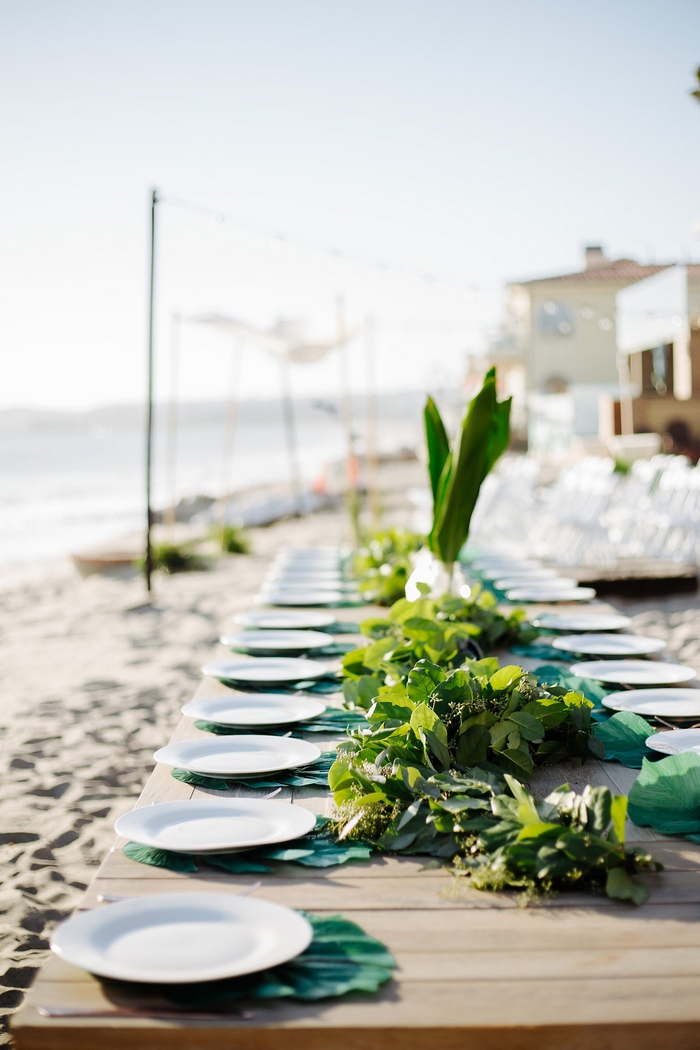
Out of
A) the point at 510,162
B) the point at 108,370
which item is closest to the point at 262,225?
the point at 510,162

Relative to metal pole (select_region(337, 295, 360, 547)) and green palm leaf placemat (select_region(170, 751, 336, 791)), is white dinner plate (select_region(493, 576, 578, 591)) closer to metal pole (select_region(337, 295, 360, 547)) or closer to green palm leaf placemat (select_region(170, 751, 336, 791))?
green palm leaf placemat (select_region(170, 751, 336, 791))

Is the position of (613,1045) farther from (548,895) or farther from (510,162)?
(510,162)

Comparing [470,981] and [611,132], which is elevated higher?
[611,132]

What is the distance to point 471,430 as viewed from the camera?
2.38 m

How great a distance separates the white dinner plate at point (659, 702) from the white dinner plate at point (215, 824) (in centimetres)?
74

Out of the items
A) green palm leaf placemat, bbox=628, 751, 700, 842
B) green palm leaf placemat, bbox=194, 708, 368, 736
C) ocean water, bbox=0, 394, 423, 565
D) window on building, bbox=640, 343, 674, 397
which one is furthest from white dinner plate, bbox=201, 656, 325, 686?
window on building, bbox=640, 343, 674, 397

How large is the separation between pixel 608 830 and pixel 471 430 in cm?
142

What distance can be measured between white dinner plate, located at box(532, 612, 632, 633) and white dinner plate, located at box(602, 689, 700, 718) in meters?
0.68

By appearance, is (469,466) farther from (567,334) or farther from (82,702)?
(567,334)

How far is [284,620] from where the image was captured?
2.72 metres

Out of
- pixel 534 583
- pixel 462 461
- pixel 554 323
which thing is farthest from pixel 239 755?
pixel 554 323

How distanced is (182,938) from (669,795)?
2.25 ft

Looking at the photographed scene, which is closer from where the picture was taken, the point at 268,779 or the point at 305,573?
the point at 268,779

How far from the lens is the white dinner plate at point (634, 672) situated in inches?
75.9
